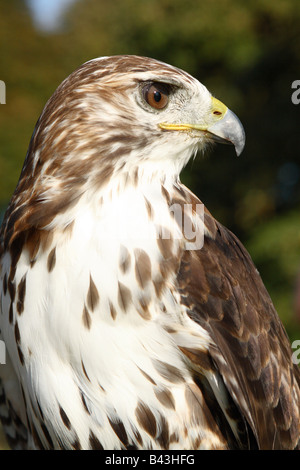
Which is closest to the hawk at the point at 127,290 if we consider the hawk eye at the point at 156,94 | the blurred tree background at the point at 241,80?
the hawk eye at the point at 156,94

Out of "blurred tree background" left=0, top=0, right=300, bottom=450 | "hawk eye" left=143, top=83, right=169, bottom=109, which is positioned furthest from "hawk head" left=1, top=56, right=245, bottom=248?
"blurred tree background" left=0, top=0, right=300, bottom=450

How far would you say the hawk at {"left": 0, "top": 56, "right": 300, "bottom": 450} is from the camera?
9.26ft

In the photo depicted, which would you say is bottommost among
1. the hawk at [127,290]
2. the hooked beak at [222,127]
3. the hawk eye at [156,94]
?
the hawk at [127,290]

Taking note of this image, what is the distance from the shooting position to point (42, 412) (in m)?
2.97

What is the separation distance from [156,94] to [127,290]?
938mm

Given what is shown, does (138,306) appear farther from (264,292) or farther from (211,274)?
(264,292)

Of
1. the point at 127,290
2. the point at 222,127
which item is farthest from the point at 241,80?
the point at 127,290

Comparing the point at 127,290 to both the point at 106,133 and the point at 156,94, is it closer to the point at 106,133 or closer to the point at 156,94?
the point at 106,133

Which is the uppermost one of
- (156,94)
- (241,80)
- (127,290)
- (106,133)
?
(241,80)

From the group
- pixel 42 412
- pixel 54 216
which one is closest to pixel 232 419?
pixel 42 412

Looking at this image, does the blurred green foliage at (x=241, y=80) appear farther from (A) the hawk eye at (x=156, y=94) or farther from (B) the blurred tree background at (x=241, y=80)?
(A) the hawk eye at (x=156, y=94)

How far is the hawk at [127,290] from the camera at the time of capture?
2822 mm

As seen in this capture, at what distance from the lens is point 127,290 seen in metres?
2.81
